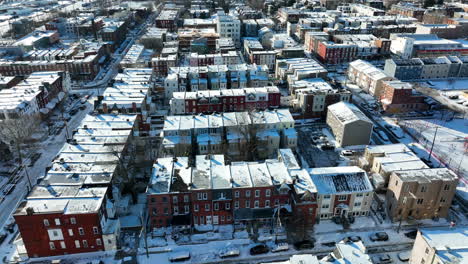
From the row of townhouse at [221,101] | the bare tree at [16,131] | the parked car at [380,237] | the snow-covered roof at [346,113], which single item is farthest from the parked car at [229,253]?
the bare tree at [16,131]

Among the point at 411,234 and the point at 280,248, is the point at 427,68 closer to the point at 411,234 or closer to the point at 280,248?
the point at 411,234

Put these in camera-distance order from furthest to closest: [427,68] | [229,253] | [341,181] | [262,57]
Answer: [262,57], [427,68], [341,181], [229,253]

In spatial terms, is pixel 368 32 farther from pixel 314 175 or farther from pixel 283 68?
pixel 314 175

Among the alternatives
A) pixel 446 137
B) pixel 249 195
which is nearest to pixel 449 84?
pixel 446 137

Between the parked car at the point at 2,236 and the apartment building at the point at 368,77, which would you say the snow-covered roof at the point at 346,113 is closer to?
the apartment building at the point at 368,77

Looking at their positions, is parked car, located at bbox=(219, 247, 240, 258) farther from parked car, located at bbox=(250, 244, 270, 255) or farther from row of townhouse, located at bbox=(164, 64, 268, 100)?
row of townhouse, located at bbox=(164, 64, 268, 100)

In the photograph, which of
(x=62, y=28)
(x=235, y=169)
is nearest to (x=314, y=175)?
(x=235, y=169)
